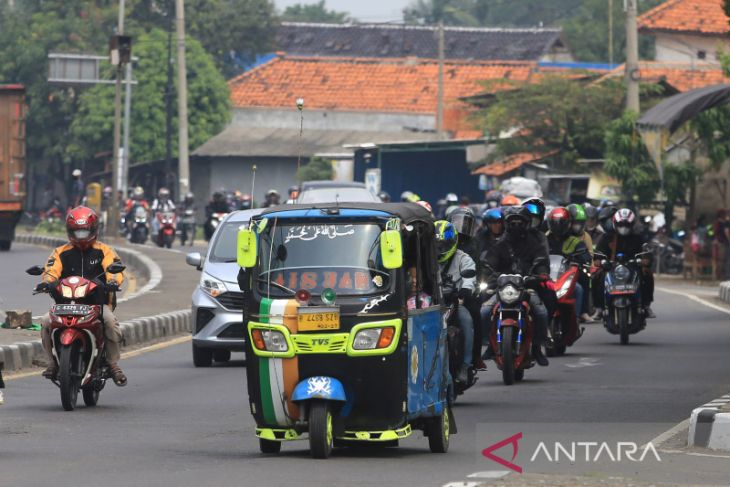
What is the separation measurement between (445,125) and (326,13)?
68.5m

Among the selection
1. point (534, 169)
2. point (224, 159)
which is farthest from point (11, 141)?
point (224, 159)

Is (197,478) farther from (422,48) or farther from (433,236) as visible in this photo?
(422,48)

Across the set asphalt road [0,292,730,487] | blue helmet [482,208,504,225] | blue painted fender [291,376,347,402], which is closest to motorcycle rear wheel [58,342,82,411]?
asphalt road [0,292,730,487]

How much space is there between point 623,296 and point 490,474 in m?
11.7

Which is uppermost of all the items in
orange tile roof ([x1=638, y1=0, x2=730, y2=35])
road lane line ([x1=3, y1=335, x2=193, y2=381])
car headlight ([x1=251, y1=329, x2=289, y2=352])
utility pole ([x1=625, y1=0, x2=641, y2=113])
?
orange tile roof ([x1=638, y1=0, x2=730, y2=35])

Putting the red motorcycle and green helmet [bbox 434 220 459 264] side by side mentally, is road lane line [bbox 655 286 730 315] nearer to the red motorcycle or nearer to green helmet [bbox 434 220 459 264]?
green helmet [bbox 434 220 459 264]

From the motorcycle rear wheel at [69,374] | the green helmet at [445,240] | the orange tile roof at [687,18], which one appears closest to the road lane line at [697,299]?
the green helmet at [445,240]

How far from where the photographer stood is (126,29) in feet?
255

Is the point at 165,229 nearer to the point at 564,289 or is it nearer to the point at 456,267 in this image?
the point at 564,289

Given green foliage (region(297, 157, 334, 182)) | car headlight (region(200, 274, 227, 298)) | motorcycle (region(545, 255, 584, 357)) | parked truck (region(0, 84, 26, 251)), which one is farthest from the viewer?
green foliage (region(297, 157, 334, 182))

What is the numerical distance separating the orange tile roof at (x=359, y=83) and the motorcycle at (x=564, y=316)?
197 ft

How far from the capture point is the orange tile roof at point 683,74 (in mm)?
62562

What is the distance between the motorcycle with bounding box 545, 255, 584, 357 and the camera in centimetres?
1961

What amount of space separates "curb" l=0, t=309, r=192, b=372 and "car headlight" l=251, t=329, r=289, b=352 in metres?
7.23
